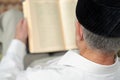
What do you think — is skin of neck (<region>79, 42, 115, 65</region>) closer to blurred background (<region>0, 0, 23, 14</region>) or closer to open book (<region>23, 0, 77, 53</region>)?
open book (<region>23, 0, 77, 53</region>)

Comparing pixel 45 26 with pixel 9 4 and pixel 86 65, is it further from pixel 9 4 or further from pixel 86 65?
pixel 9 4

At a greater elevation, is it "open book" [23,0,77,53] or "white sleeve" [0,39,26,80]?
"open book" [23,0,77,53]

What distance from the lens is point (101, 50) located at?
83 centimetres

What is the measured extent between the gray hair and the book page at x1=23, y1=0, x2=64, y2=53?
249mm

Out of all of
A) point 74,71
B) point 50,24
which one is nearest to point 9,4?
point 50,24

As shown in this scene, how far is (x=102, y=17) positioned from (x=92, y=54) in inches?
4.7

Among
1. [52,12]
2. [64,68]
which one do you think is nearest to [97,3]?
[64,68]

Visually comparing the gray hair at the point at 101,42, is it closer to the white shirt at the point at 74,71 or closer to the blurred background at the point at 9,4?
the white shirt at the point at 74,71

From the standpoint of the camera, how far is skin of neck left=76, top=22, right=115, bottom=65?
0.85m

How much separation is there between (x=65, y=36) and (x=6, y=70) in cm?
24

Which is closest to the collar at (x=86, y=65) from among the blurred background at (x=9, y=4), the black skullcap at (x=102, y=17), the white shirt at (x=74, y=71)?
the white shirt at (x=74, y=71)

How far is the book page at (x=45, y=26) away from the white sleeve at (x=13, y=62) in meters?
0.05

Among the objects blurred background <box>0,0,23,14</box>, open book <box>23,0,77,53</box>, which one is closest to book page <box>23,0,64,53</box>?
open book <box>23,0,77,53</box>

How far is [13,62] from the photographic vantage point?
1.00 m
